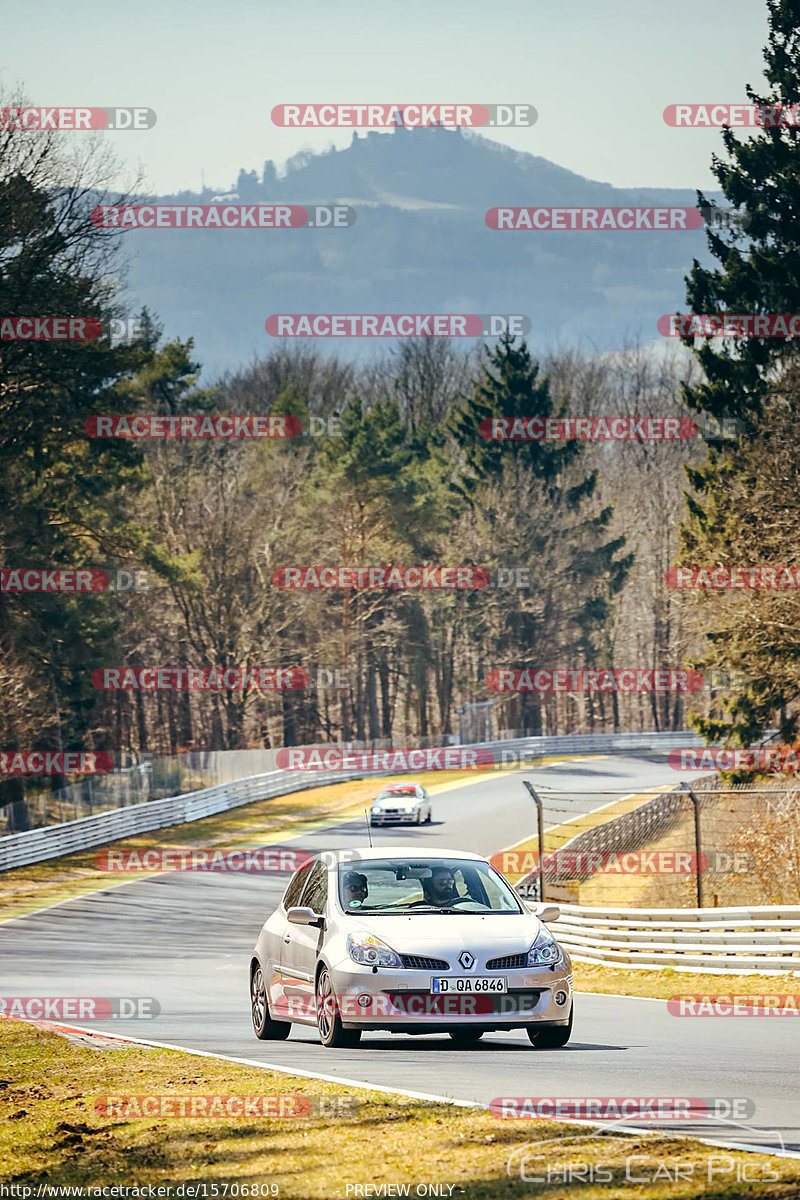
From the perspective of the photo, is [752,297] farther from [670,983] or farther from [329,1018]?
[329,1018]

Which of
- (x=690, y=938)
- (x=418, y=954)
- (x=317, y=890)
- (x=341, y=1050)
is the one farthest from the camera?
(x=690, y=938)

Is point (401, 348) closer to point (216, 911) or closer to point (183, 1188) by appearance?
point (216, 911)

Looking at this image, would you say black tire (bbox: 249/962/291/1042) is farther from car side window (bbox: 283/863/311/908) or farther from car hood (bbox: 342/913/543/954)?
car hood (bbox: 342/913/543/954)

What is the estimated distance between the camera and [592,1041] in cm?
1375

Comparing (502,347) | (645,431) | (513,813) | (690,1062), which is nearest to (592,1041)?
(690,1062)

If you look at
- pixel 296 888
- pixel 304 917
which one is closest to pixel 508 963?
pixel 304 917

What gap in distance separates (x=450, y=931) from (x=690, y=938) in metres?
11.0

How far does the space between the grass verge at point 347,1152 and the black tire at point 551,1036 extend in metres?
2.05

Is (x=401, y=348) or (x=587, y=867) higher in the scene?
(x=401, y=348)

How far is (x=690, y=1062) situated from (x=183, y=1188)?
5390 mm

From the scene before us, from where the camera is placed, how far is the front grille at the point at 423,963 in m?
11.3

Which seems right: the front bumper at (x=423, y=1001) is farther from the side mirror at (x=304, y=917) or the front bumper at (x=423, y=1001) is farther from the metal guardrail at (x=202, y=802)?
the metal guardrail at (x=202, y=802)

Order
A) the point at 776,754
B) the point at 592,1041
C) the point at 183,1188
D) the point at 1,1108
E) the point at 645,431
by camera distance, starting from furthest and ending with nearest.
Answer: the point at 645,431 → the point at 776,754 → the point at 592,1041 → the point at 1,1108 → the point at 183,1188

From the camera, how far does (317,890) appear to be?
1288 centimetres
